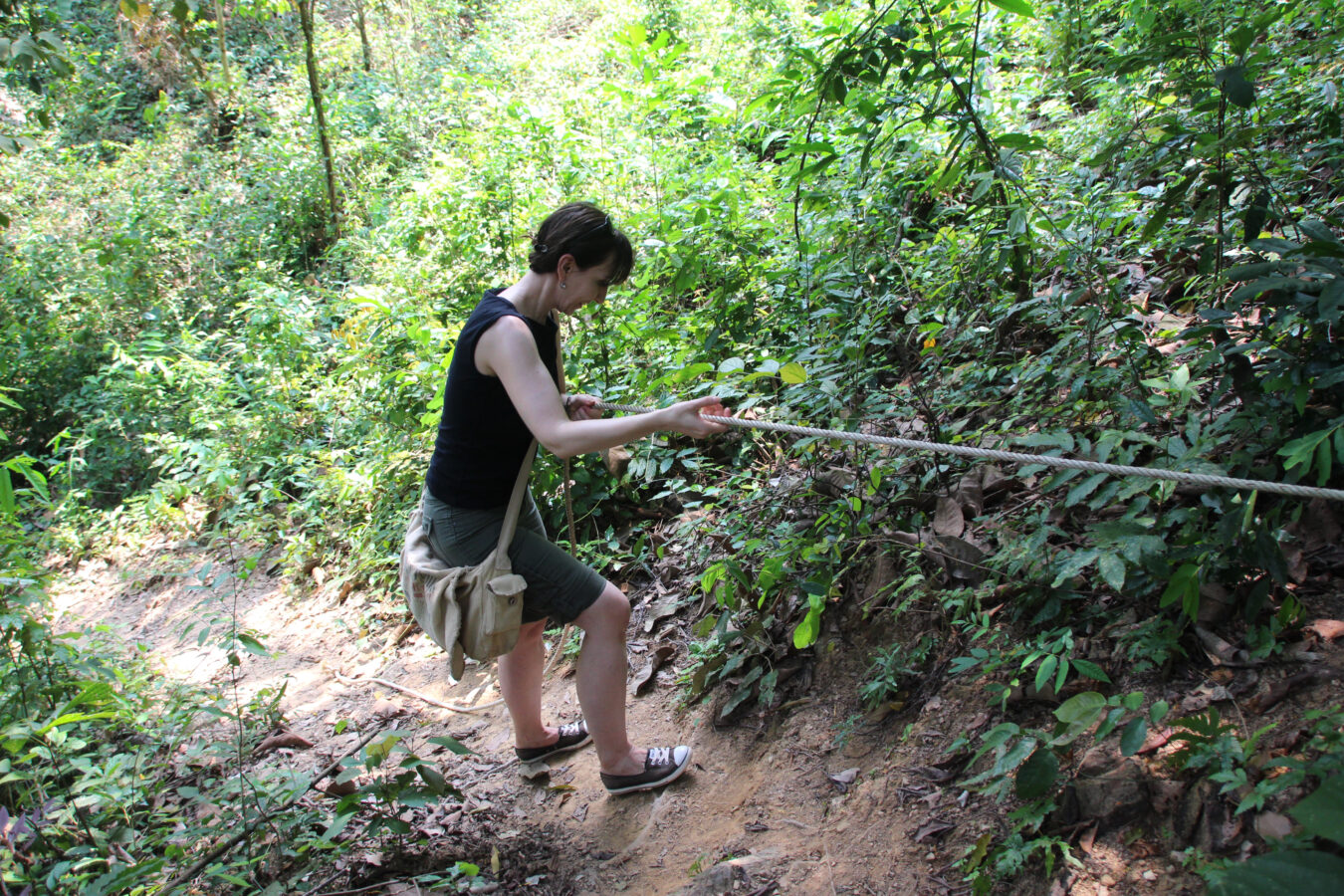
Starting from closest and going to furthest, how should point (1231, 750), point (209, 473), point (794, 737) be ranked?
point (1231, 750), point (794, 737), point (209, 473)

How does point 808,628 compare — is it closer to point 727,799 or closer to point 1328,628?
point 727,799

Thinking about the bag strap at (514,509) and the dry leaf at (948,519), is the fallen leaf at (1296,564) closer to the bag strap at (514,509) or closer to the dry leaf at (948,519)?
the dry leaf at (948,519)

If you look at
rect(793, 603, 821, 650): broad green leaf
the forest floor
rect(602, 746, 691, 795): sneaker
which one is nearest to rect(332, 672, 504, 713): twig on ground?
the forest floor

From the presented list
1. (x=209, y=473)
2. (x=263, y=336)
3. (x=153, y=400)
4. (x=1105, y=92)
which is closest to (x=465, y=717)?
(x=209, y=473)

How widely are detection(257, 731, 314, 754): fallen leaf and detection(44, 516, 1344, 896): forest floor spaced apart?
44mm

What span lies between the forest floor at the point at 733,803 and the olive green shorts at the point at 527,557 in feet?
2.42

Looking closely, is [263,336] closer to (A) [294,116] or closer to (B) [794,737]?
(A) [294,116]

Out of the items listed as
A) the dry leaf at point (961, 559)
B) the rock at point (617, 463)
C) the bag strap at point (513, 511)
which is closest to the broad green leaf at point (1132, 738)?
the dry leaf at point (961, 559)

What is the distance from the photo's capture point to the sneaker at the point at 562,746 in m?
3.15

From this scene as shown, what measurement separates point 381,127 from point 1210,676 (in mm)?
11113

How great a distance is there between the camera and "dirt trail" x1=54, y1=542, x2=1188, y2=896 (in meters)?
2.13

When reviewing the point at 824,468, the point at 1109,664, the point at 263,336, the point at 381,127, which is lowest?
the point at 1109,664

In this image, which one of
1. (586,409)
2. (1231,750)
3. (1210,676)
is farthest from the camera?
(586,409)

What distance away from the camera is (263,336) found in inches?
291
